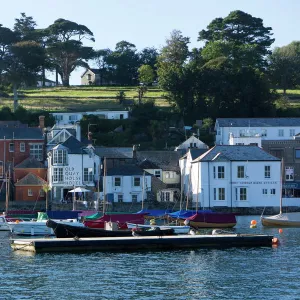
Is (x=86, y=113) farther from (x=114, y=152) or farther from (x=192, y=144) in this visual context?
(x=114, y=152)

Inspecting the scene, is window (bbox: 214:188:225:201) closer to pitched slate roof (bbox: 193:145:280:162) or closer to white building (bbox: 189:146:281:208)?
white building (bbox: 189:146:281:208)

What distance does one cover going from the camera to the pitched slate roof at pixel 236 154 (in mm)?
105750

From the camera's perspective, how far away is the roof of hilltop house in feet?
412

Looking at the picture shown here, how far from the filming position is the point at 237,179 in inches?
4166

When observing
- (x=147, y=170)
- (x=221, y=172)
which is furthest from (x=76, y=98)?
(x=221, y=172)

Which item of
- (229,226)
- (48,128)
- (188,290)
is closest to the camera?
(188,290)

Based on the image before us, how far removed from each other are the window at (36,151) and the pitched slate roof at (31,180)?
765cm

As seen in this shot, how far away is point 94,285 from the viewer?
5091 cm

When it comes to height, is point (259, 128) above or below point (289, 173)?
above

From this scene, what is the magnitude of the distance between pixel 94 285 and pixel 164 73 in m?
89.4

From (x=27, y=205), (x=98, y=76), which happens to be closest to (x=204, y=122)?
(x=27, y=205)

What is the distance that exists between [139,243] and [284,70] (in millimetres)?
100259

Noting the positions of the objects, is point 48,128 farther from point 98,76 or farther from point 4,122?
point 98,76

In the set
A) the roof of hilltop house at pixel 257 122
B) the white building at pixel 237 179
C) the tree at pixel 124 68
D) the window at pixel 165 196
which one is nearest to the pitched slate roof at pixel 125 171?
the window at pixel 165 196
